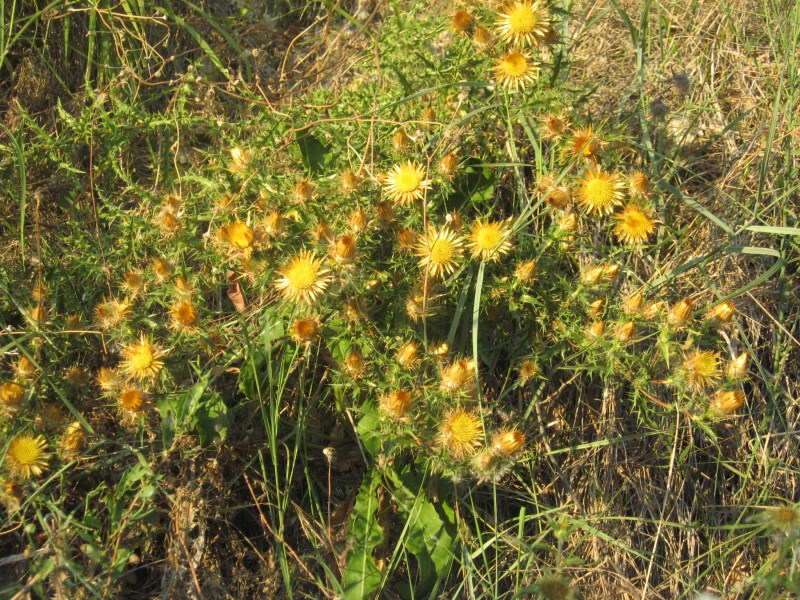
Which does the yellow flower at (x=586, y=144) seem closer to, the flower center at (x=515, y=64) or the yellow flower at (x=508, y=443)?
the flower center at (x=515, y=64)

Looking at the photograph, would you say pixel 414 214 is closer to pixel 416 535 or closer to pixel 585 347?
pixel 585 347

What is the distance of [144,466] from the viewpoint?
1906mm

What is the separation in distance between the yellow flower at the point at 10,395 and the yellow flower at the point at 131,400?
26 cm

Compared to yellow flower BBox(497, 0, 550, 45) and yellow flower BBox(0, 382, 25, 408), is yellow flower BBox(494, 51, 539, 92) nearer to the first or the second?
yellow flower BBox(497, 0, 550, 45)

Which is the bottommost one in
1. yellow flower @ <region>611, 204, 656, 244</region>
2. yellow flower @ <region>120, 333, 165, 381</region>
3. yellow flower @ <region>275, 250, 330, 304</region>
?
yellow flower @ <region>120, 333, 165, 381</region>

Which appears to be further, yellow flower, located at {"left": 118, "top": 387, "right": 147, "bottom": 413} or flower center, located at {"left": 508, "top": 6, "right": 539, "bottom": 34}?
flower center, located at {"left": 508, "top": 6, "right": 539, "bottom": 34}

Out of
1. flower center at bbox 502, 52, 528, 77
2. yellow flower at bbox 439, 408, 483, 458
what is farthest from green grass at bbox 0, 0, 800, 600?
flower center at bbox 502, 52, 528, 77

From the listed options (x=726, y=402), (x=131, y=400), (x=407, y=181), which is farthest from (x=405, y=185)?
(x=726, y=402)

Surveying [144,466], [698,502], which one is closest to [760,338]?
[698,502]

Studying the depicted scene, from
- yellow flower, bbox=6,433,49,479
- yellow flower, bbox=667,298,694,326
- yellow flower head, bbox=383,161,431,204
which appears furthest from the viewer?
yellow flower head, bbox=383,161,431,204

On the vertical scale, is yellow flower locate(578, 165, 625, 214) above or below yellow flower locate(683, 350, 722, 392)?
above

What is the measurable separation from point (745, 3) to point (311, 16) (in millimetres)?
1966

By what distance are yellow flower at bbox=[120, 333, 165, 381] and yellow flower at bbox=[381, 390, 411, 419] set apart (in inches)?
24.1

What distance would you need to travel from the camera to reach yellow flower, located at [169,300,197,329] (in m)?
1.91
